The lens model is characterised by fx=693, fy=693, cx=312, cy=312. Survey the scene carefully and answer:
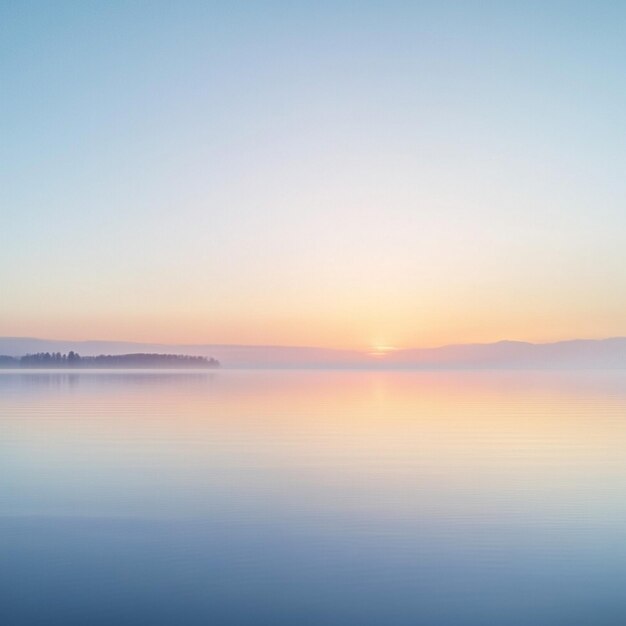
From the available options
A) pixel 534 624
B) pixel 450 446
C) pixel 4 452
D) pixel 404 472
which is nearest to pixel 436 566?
pixel 534 624

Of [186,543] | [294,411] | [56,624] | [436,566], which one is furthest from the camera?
[294,411]

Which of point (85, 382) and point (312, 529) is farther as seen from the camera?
point (85, 382)

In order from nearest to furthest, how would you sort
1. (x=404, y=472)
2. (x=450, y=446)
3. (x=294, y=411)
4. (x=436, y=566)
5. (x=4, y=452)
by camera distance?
(x=436, y=566) < (x=404, y=472) < (x=4, y=452) < (x=450, y=446) < (x=294, y=411)

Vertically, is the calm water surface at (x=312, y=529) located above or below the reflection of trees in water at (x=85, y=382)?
below

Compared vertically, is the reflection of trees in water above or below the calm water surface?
above

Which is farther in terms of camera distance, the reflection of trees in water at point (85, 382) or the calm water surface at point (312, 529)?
the reflection of trees in water at point (85, 382)

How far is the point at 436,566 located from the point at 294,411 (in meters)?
25.1

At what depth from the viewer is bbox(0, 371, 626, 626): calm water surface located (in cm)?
884

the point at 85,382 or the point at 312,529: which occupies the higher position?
the point at 85,382

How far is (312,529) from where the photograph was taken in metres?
12.2

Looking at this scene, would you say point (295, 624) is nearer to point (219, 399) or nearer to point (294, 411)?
point (294, 411)

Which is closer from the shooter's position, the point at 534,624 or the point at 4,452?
the point at 534,624

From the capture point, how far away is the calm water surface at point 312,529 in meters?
8.84

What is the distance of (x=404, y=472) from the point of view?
17.4 m
